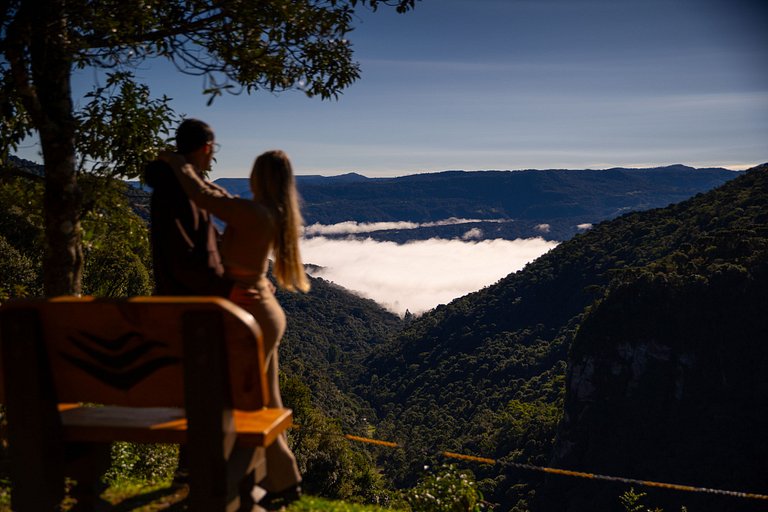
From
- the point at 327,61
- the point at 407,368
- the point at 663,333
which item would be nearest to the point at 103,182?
the point at 327,61

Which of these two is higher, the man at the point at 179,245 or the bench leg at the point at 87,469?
the man at the point at 179,245

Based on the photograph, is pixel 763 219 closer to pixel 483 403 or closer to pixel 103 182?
pixel 483 403

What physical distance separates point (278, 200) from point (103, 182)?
3.08 m

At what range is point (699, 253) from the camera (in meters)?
76.6

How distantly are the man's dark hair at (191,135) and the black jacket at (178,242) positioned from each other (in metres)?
0.26

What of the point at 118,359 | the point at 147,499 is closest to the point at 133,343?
the point at 118,359

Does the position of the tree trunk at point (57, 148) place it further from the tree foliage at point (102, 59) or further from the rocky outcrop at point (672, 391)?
the rocky outcrop at point (672, 391)

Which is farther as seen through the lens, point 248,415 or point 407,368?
point 407,368

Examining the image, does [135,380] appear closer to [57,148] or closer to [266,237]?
[266,237]

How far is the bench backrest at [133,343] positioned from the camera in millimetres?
2529

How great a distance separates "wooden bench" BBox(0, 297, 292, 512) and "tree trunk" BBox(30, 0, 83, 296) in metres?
2.34

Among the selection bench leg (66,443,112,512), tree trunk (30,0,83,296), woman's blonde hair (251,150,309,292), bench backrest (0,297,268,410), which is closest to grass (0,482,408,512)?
bench leg (66,443,112,512)


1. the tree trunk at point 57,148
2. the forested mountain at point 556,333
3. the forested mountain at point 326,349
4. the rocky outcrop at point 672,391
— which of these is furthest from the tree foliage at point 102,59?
the forested mountain at point 326,349

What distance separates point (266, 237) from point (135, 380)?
1063mm
